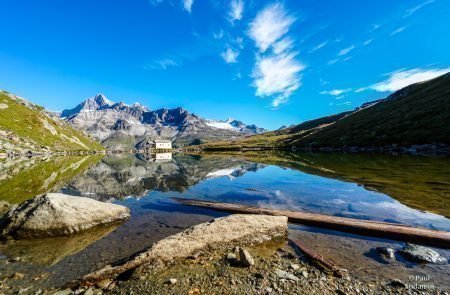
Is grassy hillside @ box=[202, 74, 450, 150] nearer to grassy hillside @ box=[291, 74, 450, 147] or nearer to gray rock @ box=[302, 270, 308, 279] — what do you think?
grassy hillside @ box=[291, 74, 450, 147]

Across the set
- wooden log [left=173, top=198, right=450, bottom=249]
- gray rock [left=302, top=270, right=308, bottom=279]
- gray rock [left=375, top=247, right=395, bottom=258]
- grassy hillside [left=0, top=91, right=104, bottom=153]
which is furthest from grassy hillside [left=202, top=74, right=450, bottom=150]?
grassy hillside [left=0, top=91, right=104, bottom=153]

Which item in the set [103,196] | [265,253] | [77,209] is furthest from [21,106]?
[265,253]

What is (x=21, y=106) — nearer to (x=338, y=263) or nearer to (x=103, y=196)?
(x=103, y=196)

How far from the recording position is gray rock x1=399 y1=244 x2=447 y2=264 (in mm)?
11855

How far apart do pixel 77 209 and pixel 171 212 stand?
7259 mm

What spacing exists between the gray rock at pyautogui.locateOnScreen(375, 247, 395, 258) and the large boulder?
58.2 feet

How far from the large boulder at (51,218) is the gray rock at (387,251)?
17.7 meters


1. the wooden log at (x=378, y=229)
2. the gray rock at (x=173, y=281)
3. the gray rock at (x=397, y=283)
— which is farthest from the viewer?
the wooden log at (x=378, y=229)

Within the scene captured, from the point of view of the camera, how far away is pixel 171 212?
22359 millimetres

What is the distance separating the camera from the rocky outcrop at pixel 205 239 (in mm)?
11206

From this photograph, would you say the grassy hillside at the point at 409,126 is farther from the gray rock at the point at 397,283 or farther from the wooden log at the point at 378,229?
the gray rock at the point at 397,283

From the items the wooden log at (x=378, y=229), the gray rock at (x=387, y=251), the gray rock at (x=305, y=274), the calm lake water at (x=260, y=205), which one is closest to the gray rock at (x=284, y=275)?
the gray rock at (x=305, y=274)

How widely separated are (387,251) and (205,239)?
30.0ft

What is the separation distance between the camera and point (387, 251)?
1273cm
